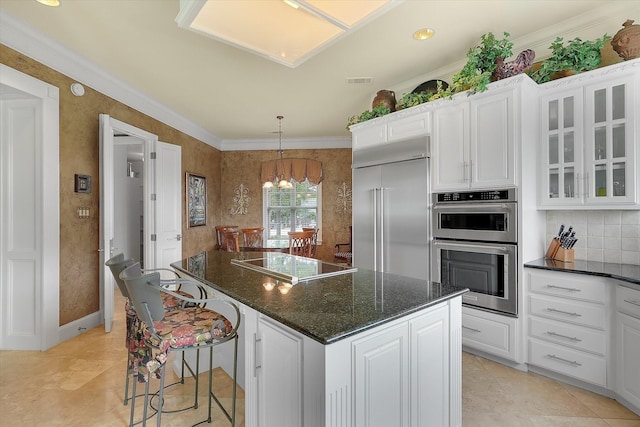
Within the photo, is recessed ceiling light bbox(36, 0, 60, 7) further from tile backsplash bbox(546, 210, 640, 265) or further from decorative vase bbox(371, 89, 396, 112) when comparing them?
tile backsplash bbox(546, 210, 640, 265)

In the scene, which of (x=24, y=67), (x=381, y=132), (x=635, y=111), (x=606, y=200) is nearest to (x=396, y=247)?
(x=381, y=132)

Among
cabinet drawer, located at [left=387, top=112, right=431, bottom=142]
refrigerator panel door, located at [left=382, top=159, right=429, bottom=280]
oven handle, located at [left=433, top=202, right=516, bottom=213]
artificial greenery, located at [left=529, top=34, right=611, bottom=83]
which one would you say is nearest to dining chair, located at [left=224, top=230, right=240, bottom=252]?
refrigerator panel door, located at [left=382, top=159, right=429, bottom=280]

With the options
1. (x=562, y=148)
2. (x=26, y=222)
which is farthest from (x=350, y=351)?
(x=26, y=222)

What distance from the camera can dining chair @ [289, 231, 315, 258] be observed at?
15.6 ft

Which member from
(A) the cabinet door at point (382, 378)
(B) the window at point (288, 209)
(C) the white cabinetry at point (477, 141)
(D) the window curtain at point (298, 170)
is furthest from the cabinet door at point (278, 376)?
(B) the window at point (288, 209)

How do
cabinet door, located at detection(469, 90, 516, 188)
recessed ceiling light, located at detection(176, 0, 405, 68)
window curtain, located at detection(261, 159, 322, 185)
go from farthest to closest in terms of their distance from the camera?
window curtain, located at detection(261, 159, 322, 185) → cabinet door, located at detection(469, 90, 516, 188) → recessed ceiling light, located at detection(176, 0, 405, 68)

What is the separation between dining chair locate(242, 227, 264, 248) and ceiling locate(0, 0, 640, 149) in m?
2.21

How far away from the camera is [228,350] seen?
2.25m

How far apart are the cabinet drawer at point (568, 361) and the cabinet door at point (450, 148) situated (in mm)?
1354

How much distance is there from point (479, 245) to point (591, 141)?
1069mm

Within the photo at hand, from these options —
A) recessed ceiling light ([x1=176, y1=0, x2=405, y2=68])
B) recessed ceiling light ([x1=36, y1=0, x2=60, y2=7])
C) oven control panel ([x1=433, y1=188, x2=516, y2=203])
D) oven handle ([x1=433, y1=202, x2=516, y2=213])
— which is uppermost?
recessed ceiling light ([x1=36, y1=0, x2=60, y2=7])

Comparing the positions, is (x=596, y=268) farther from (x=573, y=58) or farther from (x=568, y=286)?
(x=573, y=58)

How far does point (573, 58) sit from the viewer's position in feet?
7.64

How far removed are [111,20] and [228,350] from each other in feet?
9.05
